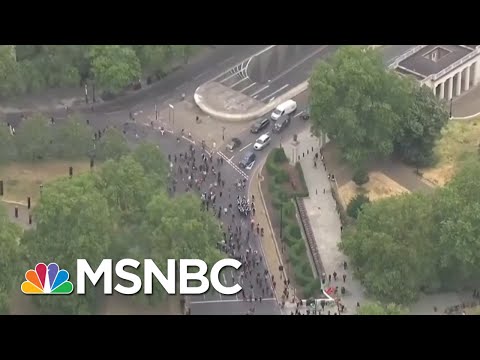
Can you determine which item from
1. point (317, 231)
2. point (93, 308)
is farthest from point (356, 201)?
point (93, 308)

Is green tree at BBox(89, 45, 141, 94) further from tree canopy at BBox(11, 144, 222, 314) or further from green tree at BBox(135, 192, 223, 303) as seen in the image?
green tree at BBox(135, 192, 223, 303)

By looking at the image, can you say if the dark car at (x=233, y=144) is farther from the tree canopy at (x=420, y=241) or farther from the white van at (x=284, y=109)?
the tree canopy at (x=420, y=241)

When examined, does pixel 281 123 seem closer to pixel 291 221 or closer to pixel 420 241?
pixel 291 221

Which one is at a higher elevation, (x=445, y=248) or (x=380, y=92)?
(x=380, y=92)

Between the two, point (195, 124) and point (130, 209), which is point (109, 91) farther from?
point (130, 209)

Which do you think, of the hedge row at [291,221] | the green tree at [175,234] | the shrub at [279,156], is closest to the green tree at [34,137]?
the green tree at [175,234]

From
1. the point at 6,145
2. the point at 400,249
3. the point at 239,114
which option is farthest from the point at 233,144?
the point at 400,249
